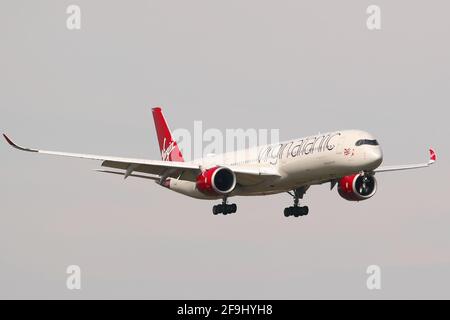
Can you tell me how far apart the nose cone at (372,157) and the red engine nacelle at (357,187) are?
5.77 metres

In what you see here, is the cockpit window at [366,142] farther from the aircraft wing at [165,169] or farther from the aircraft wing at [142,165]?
the aircraft wing at [142,165]

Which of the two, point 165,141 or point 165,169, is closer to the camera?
point 165,169

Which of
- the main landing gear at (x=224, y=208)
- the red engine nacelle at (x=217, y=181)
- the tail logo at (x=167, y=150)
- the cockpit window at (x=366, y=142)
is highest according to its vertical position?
the tail logo at (x=167, y=150)

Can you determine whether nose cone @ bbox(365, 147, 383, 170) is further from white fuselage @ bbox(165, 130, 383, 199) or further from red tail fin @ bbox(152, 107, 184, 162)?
red tail fin @ bbox(152, 107, 184, 162)

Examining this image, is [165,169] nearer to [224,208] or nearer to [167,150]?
[224,208]

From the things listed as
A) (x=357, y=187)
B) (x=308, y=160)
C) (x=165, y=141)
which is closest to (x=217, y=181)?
(x=308, y=160)

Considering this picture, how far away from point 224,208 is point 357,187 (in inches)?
317

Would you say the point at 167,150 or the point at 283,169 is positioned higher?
the point at 167,150

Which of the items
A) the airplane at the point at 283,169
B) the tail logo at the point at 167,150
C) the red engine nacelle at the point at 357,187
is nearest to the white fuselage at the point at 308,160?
the airplane at the point at 283,169

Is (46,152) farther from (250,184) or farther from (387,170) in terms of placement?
(387,170)

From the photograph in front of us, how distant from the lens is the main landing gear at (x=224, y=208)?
75.6m

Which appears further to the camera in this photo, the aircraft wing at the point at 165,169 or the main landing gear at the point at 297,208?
the main landing gear at the point at 297,208

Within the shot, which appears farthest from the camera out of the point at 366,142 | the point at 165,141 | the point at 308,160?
the point at 165,141

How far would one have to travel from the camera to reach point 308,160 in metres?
70.4
